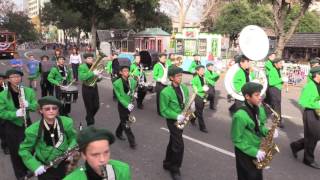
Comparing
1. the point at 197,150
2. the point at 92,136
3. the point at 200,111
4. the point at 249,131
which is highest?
the point at 92,136

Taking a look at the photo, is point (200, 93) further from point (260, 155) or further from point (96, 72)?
point (260, 155)

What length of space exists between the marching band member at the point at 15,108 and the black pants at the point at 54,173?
166cm

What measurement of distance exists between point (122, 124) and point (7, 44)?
115 ft

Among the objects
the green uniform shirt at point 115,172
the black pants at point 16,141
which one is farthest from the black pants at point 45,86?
the green uniform shirt at point 115,172

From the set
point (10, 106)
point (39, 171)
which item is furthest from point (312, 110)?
point (10, 106)

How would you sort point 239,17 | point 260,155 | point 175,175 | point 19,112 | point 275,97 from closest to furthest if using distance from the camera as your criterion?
point 260,155 → point 19,112 → point 175,175 → point 275,97 → point 239,17

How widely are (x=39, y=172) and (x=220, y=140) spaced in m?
5.30

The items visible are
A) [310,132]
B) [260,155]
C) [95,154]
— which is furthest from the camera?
[310,132]

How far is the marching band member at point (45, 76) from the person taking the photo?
12172 millimetres

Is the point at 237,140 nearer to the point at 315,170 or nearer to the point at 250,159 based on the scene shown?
the point at 250,159

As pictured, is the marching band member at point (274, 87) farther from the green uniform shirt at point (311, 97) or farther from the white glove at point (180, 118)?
the white glove at point (180, 118)

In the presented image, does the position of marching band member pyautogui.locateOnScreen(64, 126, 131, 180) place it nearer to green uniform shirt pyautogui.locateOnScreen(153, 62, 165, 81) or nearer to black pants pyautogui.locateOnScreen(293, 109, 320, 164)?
black pants pyautogui.locateOnScreen(293, 109, 320, 164)

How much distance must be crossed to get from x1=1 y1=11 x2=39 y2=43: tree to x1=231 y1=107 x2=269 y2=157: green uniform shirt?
75.5 meters

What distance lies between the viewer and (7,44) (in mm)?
39875
